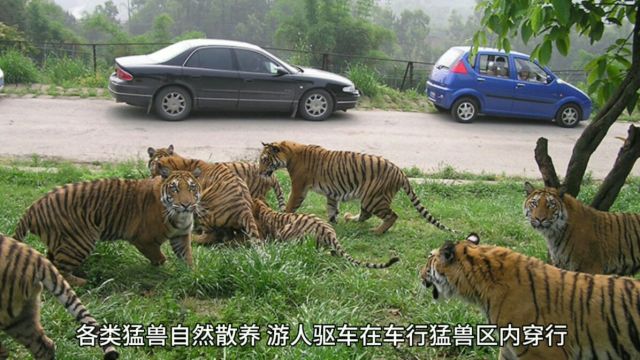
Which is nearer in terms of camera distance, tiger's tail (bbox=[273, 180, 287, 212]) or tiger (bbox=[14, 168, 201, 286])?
tiger (bbox=[14, 168, 201, 286])

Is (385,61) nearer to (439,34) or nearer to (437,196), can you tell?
(437,196)

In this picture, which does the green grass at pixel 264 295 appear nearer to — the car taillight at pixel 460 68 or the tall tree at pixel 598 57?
the tall tree at pixel 598 57

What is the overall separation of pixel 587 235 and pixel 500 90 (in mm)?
11761

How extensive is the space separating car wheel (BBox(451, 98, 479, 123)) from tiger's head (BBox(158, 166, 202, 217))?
11.9 metres

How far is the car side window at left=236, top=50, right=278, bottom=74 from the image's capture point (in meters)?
14.9

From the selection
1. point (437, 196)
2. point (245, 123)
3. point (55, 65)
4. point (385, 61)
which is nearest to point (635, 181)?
point (437, 196)

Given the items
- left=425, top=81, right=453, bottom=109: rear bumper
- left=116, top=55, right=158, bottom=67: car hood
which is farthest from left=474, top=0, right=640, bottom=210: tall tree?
left=425, top=81, right=453, bottom=109: rear bumper

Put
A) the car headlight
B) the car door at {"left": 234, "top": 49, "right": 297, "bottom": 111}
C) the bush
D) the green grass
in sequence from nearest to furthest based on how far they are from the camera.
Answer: the green grass < the car door at {"left": 234, "top": 49, "right": 297, "bottom": 111} < the car headlight < the bush

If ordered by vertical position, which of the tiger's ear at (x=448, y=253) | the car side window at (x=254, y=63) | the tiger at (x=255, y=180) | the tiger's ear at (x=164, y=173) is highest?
the car side window at (x=254, y=63)

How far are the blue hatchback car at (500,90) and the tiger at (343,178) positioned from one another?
9.12 m

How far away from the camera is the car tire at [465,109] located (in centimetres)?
1669

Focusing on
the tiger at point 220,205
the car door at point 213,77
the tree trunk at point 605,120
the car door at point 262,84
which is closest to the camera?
the tree trunk at point 605,120

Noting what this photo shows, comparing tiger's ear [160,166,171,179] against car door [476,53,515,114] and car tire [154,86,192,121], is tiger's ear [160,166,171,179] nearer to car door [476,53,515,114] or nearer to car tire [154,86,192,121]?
car tire [154,86,192,121]

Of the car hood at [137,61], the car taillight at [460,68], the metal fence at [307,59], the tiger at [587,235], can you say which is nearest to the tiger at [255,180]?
the tiger at [587,235]
